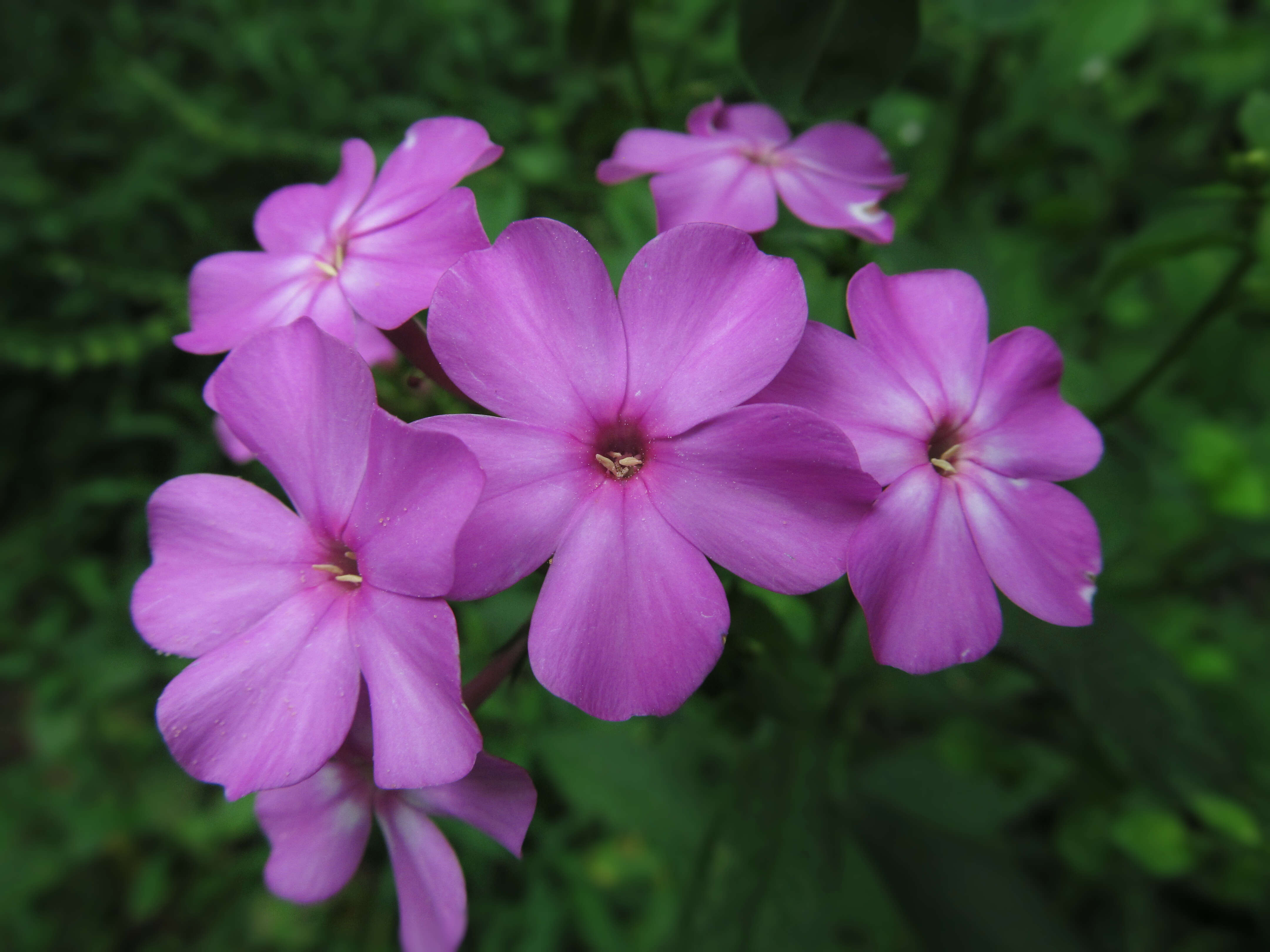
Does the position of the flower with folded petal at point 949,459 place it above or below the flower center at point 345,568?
above

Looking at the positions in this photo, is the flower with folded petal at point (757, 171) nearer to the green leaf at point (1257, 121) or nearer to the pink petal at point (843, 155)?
the pink petal at point (843, 155)

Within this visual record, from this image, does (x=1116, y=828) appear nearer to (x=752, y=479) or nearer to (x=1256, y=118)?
(x=1256, y=118)

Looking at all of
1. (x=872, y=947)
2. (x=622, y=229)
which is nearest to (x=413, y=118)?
(x=622, y=229)

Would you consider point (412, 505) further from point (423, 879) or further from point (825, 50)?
point (825, 50)

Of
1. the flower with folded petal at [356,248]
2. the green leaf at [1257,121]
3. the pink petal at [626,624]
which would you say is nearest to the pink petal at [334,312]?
the flower with folded petal at [356,248]

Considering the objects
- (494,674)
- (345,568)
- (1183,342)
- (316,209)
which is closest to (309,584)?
(345,568)

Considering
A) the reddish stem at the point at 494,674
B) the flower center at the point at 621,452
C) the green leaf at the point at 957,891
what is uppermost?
the flower center at the point at 621,452
